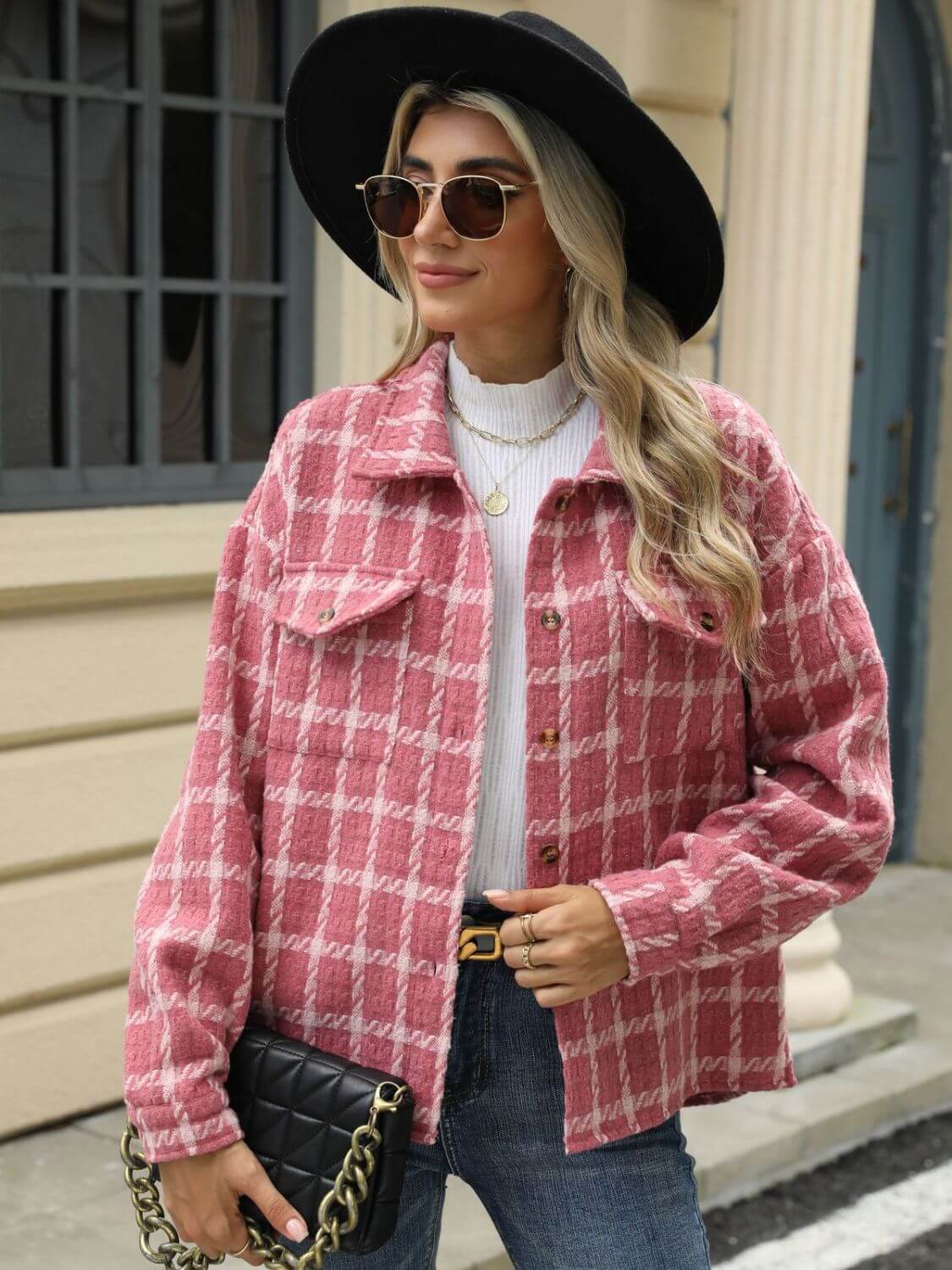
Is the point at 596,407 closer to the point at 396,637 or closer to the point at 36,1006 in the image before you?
the point at 396,637

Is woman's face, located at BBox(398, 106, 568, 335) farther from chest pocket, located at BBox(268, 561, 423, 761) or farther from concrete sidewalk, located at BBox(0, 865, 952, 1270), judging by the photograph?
concrete sidewalk, located at BBox(0, 865, 952, 1270)

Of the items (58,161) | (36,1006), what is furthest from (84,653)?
(58,161)

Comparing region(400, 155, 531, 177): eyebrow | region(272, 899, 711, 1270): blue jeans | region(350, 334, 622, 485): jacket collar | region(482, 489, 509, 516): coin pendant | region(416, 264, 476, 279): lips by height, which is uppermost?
region(400, 155, 531, 177): eyebrow

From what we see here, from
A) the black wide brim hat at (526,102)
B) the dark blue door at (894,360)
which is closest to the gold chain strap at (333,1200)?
the black wide brim hat at (526,102)

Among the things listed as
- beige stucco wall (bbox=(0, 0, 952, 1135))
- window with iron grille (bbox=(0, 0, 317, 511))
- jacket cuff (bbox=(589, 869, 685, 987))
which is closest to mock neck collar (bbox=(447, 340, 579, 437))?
jacket cuff (bbox=(589, 869, 685, 987))

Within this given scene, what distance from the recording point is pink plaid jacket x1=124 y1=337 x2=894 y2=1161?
1.95m

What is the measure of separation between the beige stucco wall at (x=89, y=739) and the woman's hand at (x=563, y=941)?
2.22 metres

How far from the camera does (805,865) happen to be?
1993 mm

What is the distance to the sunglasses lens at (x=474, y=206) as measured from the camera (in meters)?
1.96

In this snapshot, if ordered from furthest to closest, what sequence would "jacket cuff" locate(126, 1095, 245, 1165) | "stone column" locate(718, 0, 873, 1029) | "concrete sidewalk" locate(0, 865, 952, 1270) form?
"stone column" locate(718, 0, 873, 1029) < "concrete sidewalk" locate(0, 865, 952, 1270) < "jacket cuff" locate(126, 1095, 245, 1165)

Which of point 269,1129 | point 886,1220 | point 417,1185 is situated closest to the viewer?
point 269,1129

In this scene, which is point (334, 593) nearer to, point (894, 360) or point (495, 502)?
point (495, 502)

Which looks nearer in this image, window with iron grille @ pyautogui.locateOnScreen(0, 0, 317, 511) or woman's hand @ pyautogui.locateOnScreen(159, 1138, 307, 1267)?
woman's hand @ pyautogui.locateOnScreen(159, 1138, 307, 1267)

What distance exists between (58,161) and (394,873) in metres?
2.57
